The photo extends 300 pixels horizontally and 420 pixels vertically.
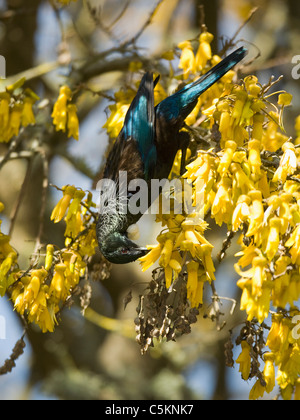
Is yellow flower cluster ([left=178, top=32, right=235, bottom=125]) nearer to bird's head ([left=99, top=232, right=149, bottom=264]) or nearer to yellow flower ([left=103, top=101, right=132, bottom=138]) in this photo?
yellow flower ([left=103, top=101, right=132, bottom=138])

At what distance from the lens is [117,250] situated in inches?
131

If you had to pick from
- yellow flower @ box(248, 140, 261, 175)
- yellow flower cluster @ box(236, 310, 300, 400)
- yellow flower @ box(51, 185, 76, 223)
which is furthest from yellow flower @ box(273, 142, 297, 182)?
yellow flower @ box(51, 185, 76, 223)

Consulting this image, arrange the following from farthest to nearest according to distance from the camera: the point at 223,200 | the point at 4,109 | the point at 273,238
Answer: the point at 4,109 → the point at 223,200 → the point at 273,238

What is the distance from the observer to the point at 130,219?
350 centimetres

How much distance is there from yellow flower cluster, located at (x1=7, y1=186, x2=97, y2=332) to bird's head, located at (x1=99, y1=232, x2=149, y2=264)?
4.3 inches

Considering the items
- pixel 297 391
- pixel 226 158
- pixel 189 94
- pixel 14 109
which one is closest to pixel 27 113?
pixel 14 109

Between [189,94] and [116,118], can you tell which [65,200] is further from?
[189,94]

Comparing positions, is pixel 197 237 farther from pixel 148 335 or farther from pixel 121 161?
pixel 121 161

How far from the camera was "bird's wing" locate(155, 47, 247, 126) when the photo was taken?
3.40 meters

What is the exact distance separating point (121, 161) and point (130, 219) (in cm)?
35

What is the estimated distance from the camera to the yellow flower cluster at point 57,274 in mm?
2773

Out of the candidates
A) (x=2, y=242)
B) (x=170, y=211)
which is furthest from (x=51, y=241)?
(x=170, y=211)

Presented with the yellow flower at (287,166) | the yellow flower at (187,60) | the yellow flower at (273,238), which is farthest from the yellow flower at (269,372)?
the yellow flower at (187,60)

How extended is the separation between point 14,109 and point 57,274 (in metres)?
1.21
